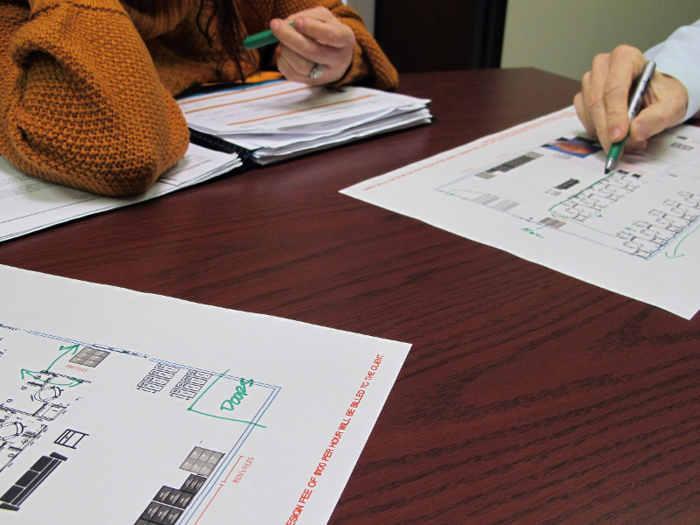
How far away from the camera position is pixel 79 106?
17.2 inches

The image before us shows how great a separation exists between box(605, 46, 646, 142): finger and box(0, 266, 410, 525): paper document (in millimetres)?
406

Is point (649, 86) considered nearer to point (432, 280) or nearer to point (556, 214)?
point (556, 214)

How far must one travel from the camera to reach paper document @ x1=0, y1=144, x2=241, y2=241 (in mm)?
427

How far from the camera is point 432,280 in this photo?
371 mm

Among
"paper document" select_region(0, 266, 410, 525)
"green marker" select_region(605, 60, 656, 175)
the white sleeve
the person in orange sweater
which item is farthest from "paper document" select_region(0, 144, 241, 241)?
the white sleeve

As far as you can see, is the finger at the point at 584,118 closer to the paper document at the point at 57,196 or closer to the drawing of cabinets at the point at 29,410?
the paper document at the point at 57,196

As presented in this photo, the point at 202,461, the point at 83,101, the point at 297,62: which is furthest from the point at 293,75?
the point at 202,461

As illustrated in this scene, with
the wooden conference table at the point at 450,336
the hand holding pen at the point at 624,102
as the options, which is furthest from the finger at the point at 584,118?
Result: the wooden conference table at the point at 450,336

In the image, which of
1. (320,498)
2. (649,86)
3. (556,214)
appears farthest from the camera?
(649,86)

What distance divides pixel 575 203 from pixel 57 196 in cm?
45

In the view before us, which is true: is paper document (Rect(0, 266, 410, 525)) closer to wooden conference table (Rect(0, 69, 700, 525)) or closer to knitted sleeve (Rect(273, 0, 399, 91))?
wooden conference table (Rect(0, 69, 700, 525))

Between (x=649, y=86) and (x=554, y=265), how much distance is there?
40 centimetres

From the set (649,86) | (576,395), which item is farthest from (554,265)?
(649,86)

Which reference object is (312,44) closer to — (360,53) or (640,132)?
(360,53)
